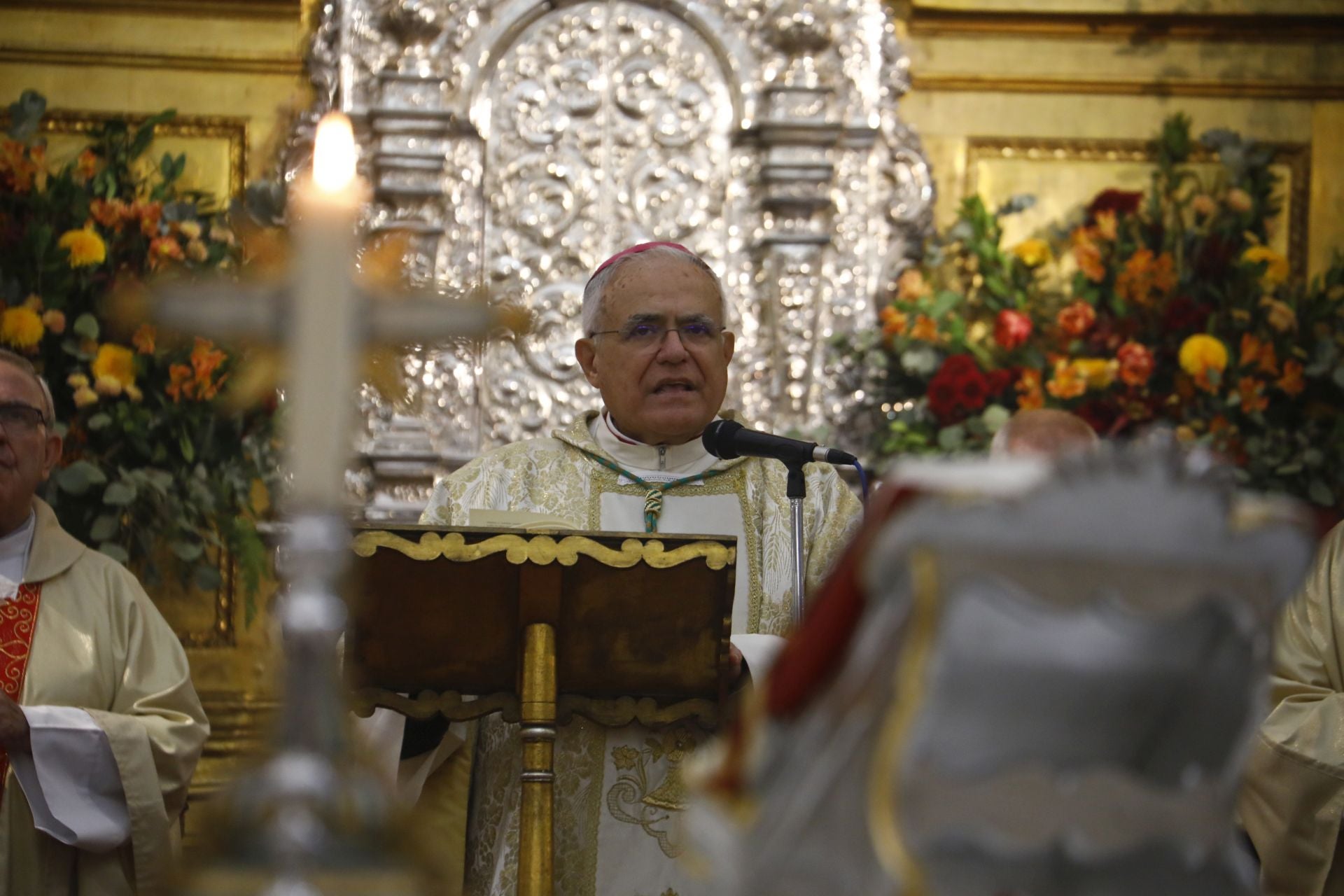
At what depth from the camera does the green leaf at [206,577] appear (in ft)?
18.9

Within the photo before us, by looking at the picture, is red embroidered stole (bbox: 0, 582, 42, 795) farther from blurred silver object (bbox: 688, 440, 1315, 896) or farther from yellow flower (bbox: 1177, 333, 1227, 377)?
yellow flower (bbox: 1177, 333, 1227, 377)

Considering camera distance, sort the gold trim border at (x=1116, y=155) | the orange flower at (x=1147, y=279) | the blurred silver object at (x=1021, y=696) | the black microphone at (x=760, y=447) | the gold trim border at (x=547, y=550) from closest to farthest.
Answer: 1. the blurred silver object at (x=1021, y=696)
2. the gold trim border at (x=547, y=550)
3. the black microphone at (x=760, y=447)
4. the orange flower at (x=1147, y=279)
5. the gold trim border at (x=1116, y=155)

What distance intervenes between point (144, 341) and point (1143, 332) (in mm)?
3411

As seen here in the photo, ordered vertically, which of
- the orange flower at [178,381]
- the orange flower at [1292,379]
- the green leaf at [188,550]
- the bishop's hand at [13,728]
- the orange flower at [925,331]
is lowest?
the bishop's hand at [13,728]

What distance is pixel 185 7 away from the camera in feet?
20.5

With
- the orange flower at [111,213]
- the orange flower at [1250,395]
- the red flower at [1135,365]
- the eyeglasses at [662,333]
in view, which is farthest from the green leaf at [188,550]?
the orange flower at [1250,395]

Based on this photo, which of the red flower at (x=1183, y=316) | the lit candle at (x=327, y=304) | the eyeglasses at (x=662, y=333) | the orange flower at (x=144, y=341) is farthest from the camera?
the red flower at (x=1183, y=316)

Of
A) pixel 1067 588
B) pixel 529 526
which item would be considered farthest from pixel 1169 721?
pixel 529 526

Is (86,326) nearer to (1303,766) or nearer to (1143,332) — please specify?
(1143,332)

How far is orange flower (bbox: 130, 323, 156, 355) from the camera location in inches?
207

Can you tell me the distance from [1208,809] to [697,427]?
2702 millimetres

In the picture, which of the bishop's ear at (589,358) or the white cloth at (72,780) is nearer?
the white cloth at (72,780)

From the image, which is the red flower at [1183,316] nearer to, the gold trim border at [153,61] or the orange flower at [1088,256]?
the orange flower at [1088,256]

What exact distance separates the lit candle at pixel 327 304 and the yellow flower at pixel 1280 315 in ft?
16.8
